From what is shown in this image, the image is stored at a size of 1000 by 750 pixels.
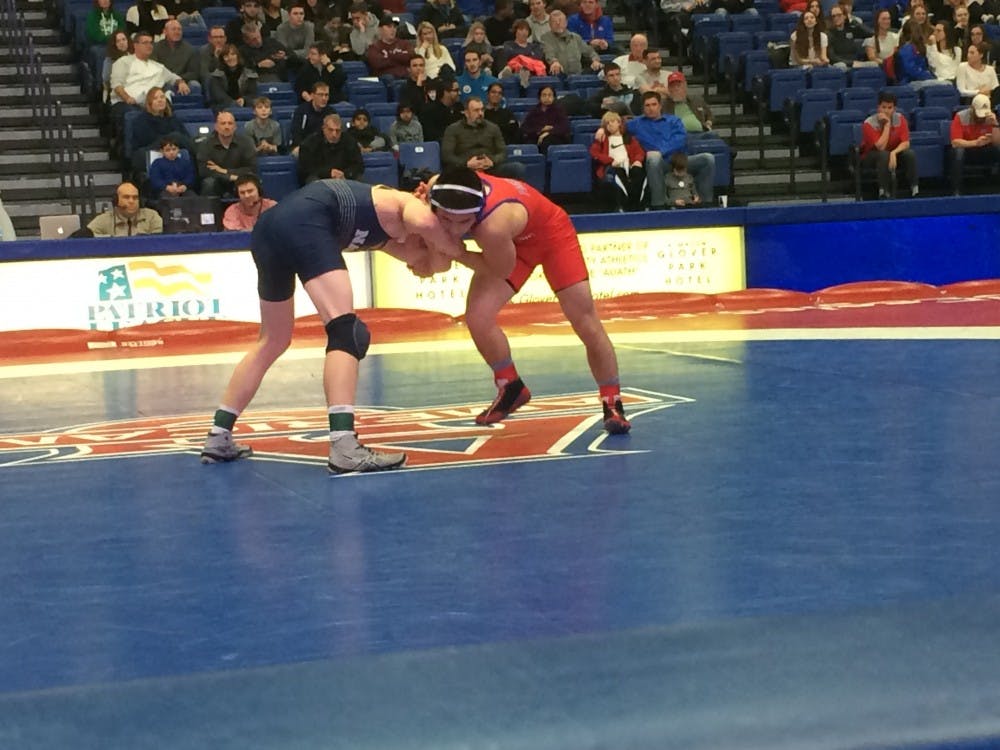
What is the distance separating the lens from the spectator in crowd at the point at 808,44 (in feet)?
57.5

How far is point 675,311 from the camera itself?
1304cm

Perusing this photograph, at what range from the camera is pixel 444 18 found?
17.7 metres

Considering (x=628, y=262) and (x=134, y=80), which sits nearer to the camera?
(x=628, y=262)

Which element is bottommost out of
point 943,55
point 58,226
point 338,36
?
point 58,226

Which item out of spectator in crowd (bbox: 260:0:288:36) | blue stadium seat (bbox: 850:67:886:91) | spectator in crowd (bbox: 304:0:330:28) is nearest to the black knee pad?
spectator in crowd (bbox: 260:0:288:36)

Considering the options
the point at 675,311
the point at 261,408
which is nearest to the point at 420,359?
the point at 261,408

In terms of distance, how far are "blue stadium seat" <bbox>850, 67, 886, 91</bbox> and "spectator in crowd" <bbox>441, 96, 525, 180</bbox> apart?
196 inches

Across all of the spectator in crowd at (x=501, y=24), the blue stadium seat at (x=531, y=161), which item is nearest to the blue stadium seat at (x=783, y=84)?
the spectator in crowd at (x=501, y=24)

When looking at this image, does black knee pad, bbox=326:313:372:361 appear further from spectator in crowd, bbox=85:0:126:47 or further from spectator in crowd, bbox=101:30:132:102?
spectator in crowd, bbox=85:0:126:47

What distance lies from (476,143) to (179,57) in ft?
10.4

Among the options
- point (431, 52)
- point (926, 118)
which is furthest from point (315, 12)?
point (926, 118)

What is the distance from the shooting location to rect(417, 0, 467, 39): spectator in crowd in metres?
17.5

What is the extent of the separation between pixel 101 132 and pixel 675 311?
257 inches

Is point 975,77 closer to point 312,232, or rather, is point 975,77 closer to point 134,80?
point 134,80
